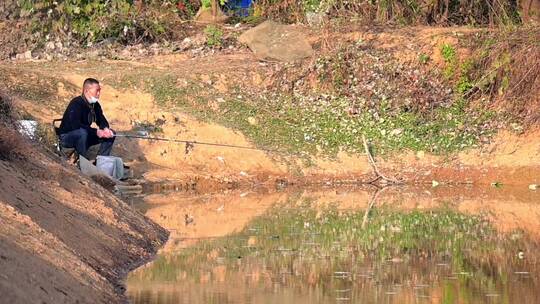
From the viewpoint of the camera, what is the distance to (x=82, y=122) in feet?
59.8

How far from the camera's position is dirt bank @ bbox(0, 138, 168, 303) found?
340 inches

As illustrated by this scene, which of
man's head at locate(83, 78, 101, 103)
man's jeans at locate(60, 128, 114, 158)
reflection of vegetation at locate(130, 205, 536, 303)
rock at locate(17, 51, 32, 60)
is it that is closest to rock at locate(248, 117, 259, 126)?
man's jeans at locate(60, 128, 114, 158)

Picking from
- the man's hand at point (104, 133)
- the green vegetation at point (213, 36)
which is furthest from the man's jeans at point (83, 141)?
the green vegetation at point (213, 36)

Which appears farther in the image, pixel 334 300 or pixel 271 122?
pixel 271 122

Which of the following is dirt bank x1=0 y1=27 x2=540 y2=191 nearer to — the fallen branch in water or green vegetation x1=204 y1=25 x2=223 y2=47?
the fallen branch in water

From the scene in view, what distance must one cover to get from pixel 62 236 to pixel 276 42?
1350 cm

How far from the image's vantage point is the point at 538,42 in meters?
22.6

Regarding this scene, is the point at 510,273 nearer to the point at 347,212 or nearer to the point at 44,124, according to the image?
the point at 347,212

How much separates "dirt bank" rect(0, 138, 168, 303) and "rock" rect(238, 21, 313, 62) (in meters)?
9.70

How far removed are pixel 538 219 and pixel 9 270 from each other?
9.93 meters

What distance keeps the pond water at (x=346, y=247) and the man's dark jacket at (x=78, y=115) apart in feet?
4.66

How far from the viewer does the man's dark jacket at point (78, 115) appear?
1809 cm

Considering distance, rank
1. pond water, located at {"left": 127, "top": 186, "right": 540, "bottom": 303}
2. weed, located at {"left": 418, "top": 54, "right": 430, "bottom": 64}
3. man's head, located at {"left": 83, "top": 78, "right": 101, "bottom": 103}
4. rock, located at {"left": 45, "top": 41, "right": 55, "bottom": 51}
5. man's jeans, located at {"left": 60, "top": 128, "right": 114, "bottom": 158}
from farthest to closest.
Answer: rock, located at {"left": 45, "top": 41, "right": 55, "bottom": 51}, weed, located at {"left": 418, "top": 54, "right": 430, "bottom": 64}, man's jeans, located at {"left": 60, "top": 128, "right": 114, "bottom": 158}, man's head, located at {"left": 83, "top": 78, "right": 101, "bottom": 103}, pond water, located at {"left": 127, "top": 186, "right": 540, "bottom": 303}

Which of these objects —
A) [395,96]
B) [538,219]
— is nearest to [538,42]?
[395,96]
